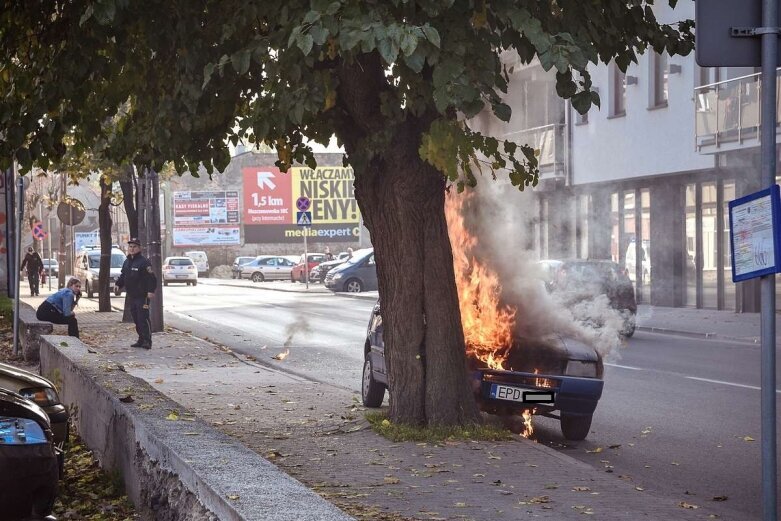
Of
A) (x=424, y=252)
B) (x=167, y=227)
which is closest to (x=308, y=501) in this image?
(x=424, y=252)

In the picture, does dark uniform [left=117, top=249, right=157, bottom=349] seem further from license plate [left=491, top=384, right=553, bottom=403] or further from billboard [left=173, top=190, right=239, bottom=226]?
billboard [left=173, top=190, right=239, bottom=226]

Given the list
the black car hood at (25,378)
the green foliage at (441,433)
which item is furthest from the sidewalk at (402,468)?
the black car hood at (25,378)

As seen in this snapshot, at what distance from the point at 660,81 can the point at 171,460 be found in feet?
92.1

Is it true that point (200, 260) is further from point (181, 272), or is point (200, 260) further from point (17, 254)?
point (17, 254)

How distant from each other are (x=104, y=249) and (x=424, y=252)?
21.3m

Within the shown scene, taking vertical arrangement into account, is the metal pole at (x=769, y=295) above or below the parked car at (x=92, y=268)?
above

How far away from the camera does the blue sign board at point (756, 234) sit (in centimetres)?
475

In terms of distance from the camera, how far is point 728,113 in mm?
27375

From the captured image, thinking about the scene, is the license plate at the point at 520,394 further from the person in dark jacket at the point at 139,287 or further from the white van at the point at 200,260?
the white van at the point at 200,260

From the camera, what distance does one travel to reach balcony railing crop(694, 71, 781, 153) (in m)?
26.6

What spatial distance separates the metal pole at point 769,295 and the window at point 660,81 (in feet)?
89.4

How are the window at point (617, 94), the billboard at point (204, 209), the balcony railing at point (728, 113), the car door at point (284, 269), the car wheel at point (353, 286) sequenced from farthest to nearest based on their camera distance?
the billboard at point (204, 209), the car door at point (284, 269), the car wheel at point (353, 286), the window at point (617, 94), the balcony railing at point (728, 113)

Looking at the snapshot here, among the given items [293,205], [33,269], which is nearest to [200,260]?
A: [293,205]

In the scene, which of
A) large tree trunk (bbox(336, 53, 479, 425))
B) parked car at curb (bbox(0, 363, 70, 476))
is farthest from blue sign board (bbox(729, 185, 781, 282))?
parked car at curb (bbox(0, 363, 70, 476))
